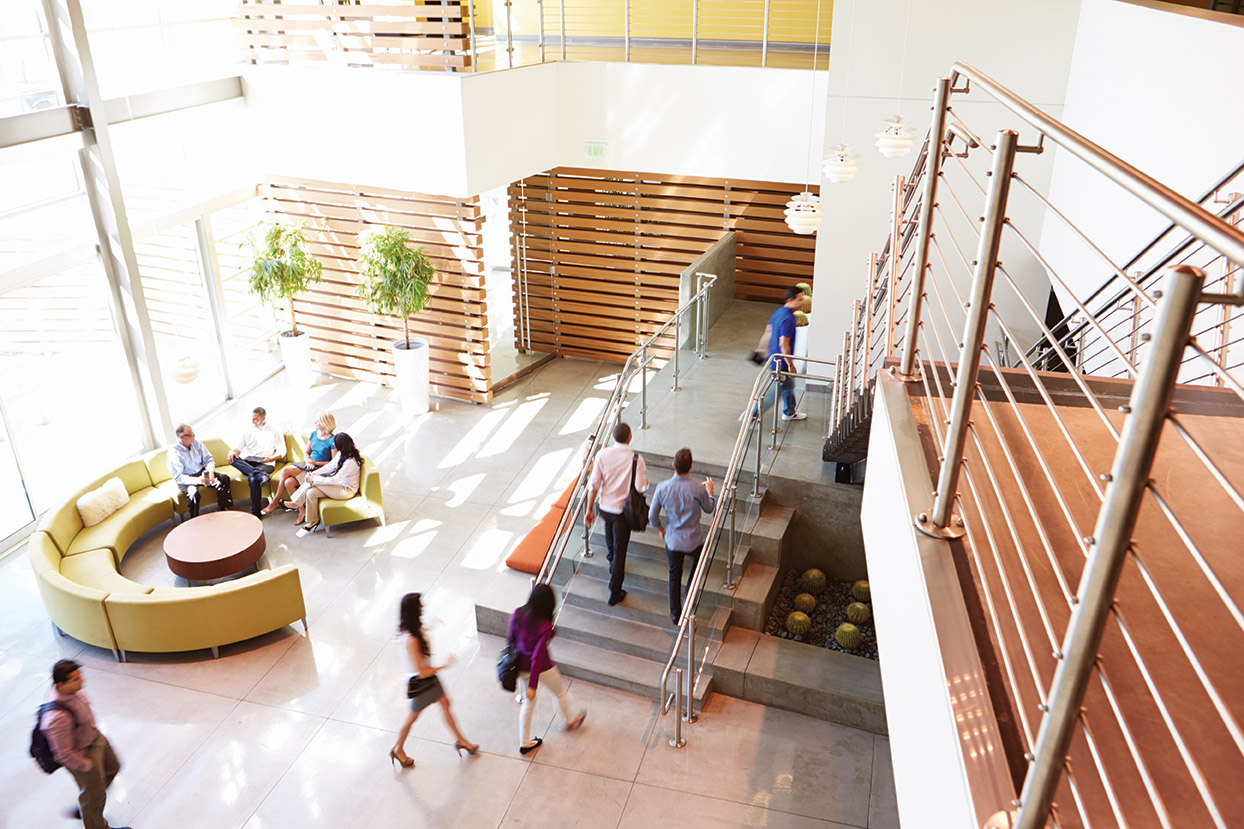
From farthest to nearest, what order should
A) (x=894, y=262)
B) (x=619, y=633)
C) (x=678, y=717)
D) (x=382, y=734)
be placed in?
1. (x=619, y=633)
2. (x=382, y=734)
3. (x=678, y=717)
4. (x=894, y=262)

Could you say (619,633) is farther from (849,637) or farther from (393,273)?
(393,273)

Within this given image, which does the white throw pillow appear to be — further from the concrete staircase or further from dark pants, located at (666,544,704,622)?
dark pants, located at (666,544,704,622)

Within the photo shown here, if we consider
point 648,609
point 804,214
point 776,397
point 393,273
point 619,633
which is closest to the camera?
point 804,214

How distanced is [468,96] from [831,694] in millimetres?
7359

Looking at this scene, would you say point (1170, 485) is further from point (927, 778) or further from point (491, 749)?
point (491, 749)

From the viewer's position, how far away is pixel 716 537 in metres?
7.60

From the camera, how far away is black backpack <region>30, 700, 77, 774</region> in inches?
214

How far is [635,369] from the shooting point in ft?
30.3

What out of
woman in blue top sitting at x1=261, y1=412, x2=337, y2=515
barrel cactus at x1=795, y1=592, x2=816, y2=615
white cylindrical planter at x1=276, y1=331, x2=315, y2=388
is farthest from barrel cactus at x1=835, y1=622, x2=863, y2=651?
white cylindrical planter at x1=276, y1=331, x2=315, y2=388

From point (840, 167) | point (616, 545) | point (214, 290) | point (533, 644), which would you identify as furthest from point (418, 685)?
point (214, 290)

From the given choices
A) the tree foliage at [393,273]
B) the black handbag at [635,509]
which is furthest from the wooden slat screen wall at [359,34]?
the black handbag at [635,509]

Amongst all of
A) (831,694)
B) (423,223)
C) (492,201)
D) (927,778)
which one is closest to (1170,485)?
(927,778)

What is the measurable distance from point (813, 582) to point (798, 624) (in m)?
0.71

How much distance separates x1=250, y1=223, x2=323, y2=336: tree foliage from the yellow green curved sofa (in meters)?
4.09
